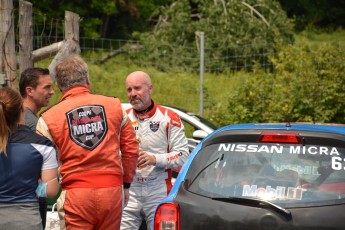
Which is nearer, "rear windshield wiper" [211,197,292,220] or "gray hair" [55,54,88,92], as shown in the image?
"rear windshield wiper" [211,197,292,220]

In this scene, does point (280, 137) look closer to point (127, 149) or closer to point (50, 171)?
point (127, 149)

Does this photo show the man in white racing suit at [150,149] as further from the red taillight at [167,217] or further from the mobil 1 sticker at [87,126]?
the red taillight at [167,217]

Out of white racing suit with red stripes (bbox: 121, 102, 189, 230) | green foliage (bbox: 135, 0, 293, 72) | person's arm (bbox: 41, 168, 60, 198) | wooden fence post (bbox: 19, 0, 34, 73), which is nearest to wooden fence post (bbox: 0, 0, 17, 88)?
wooden fence post (bbox: 19, 0, 34, 73)

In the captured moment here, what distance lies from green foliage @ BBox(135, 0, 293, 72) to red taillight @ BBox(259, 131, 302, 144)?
14.2 metres

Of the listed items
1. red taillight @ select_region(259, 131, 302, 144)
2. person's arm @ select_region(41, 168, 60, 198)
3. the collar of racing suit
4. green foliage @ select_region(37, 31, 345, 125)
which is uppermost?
red taillight @ select_region(259, 131, 302, 144)

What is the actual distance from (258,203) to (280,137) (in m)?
0.50

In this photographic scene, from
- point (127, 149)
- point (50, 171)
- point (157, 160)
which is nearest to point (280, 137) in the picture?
point (127, 149)

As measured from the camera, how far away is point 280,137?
479 cm

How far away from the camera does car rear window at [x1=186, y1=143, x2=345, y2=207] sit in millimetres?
4547

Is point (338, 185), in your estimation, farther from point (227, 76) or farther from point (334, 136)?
point (227, 76)

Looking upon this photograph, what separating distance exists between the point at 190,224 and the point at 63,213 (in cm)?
98

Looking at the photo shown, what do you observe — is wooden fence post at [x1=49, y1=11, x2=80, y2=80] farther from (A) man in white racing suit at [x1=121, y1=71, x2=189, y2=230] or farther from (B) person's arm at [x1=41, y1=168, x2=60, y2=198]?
(B) person's arm at [x1=41, y1=168, x2=60, y2=198]

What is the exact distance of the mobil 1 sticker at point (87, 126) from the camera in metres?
5.16

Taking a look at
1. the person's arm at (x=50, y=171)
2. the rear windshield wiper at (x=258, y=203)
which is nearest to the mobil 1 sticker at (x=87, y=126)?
the person's arm at (x=50, y=171)
